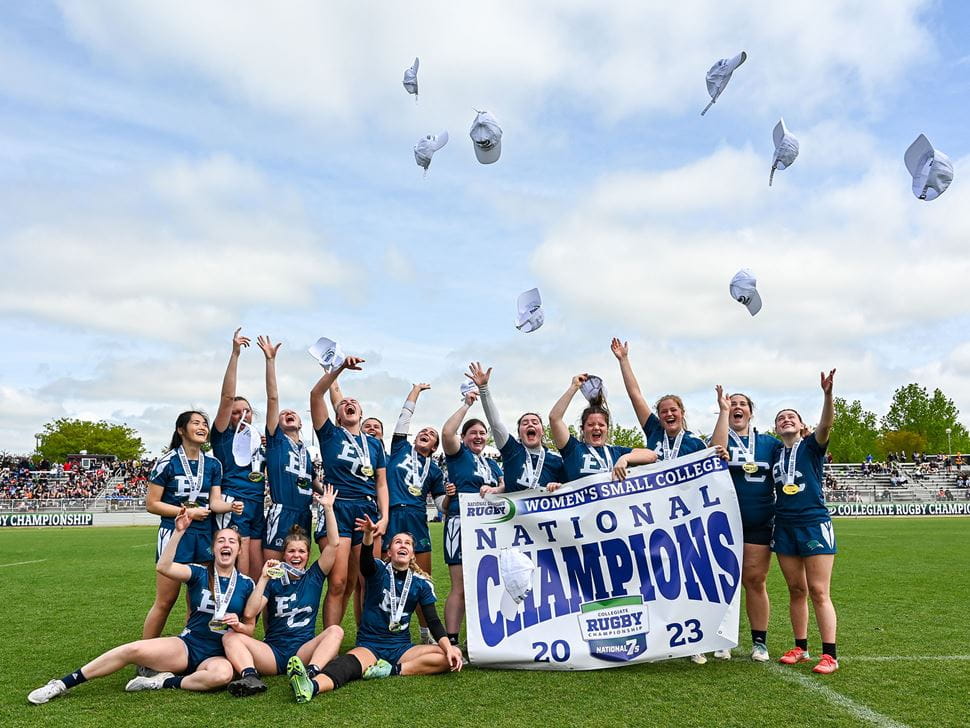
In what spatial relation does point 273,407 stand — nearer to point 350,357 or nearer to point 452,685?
point 350,357

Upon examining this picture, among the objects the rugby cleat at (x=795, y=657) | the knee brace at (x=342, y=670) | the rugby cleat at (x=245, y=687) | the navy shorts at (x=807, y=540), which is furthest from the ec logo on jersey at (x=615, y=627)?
the rugby cleat at (x=245, y=687)

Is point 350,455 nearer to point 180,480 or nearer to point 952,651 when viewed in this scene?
point 180,480

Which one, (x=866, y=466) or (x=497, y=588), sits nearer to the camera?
(x=497, y=588)

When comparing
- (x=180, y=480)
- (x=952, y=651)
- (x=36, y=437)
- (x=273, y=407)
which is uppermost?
(x=36, y=437)

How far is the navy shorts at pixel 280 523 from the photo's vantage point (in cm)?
627

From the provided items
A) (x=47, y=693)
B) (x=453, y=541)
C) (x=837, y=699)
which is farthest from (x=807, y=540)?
(x=47, y=693)

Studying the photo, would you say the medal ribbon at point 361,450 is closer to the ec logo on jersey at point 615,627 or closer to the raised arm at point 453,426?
the raised arm at point 453,426

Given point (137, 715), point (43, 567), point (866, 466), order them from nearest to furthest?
point (137, 715), point (43, 567), point (866, 466)

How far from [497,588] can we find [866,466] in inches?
1506

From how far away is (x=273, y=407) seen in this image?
20.6 ft

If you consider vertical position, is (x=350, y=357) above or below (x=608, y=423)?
above

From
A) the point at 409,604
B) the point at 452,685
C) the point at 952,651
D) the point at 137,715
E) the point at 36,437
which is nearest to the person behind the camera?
the point at 137,715

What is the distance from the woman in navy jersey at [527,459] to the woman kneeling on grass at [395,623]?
977 millimetres

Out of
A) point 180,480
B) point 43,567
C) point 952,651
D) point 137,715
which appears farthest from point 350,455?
point 43,567
